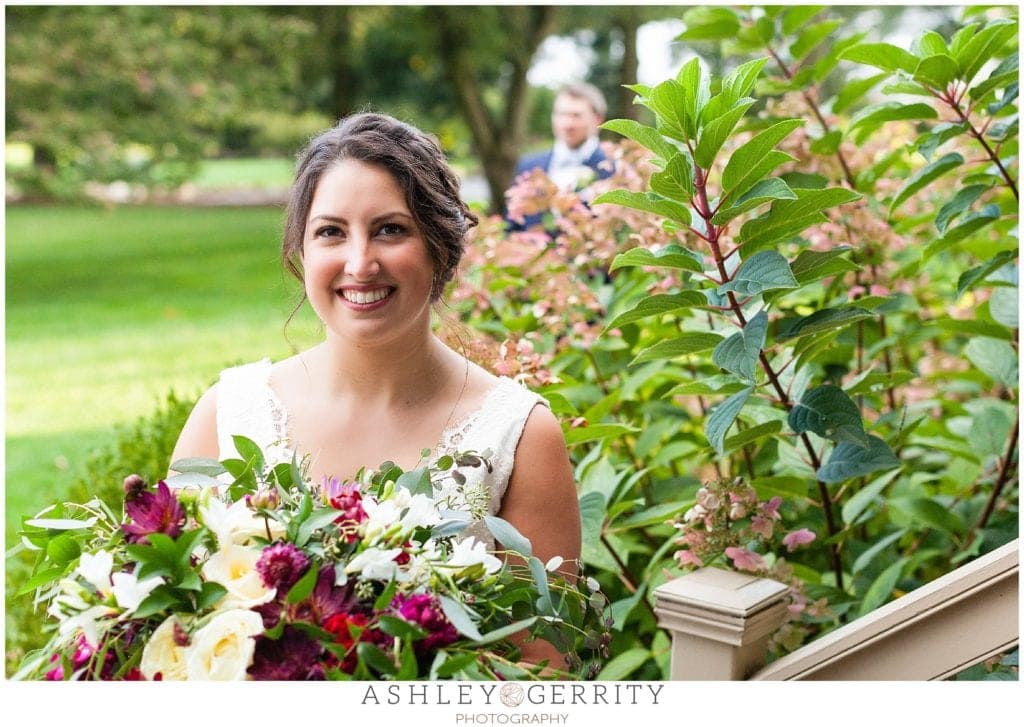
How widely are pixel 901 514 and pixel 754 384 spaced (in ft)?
2.85

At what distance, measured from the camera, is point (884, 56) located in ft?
5.43

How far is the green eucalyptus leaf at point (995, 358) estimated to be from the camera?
2227 millimetres

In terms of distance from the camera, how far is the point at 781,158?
140cm

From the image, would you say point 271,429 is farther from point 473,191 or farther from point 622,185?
point 473,191

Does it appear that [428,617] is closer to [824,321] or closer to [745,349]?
[745,349]

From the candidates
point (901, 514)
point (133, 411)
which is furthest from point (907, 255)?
point (133, 411)

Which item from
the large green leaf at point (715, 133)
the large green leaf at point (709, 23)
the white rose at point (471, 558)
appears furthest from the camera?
the large green leaf at point (709, 23)

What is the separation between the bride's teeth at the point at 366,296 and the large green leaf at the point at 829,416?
68 centimetres

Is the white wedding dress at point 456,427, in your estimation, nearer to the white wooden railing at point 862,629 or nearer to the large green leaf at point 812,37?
the white wooden railing at point 862,629

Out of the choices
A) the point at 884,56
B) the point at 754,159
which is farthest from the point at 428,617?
the point at 884,56

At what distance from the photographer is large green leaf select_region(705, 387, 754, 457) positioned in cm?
151

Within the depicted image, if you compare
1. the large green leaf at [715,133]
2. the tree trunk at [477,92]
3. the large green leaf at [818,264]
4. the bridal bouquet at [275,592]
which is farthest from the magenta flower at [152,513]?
the tree trunk at [477,92]

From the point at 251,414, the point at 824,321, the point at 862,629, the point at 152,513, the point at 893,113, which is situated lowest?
the point at 862,629

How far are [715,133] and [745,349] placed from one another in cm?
31
